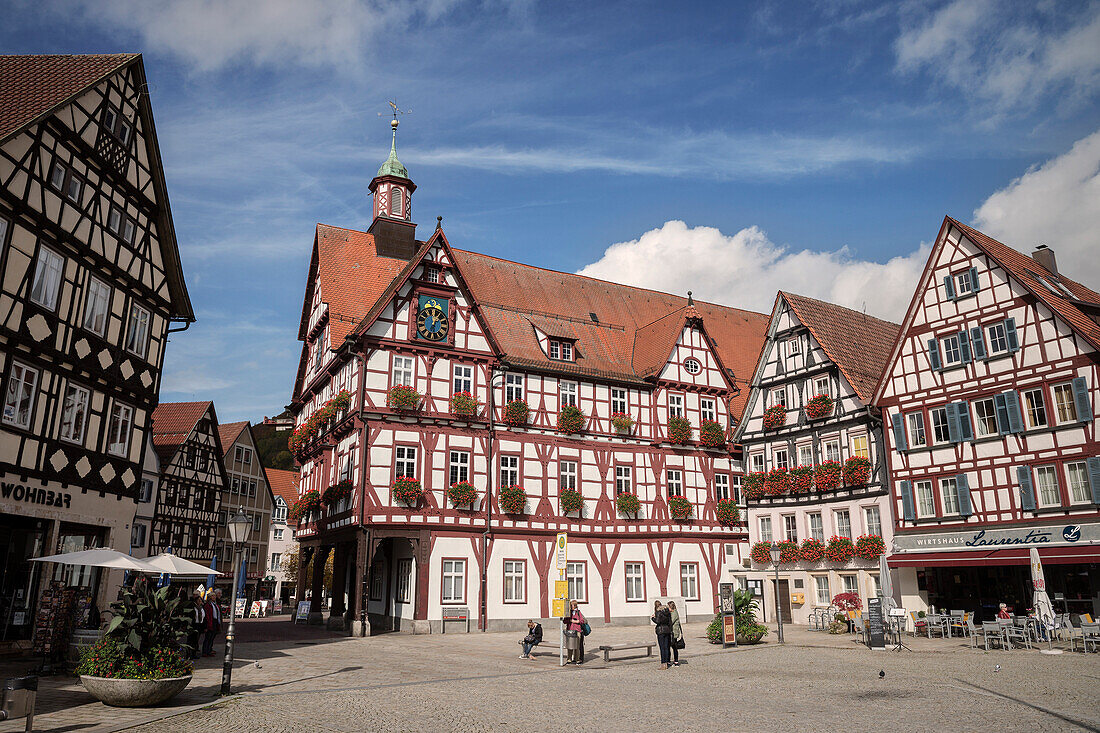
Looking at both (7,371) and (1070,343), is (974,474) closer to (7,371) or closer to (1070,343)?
(1070,343)

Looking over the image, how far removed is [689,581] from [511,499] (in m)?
10.3

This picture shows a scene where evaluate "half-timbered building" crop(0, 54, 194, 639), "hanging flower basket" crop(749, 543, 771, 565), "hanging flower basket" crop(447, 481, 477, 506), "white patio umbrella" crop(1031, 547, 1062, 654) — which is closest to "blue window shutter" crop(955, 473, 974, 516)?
"white patio umbrella" crop(1031, 547, 1062, 654)

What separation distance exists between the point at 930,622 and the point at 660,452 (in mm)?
14645

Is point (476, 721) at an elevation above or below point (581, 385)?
below

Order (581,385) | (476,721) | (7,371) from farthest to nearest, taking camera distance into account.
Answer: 1. (581,385)
2. (7,371)
3. (476,721)

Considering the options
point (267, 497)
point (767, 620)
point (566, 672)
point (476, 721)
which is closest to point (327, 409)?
point (566, 672)

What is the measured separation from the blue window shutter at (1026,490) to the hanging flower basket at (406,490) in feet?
69.7

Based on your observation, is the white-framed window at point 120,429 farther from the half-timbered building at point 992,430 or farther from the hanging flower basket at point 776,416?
the half-timbered building at point 992,430

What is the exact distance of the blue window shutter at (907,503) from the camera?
3011 cm

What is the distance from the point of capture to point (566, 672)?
61.7ft

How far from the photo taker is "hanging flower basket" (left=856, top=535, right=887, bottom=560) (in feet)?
101

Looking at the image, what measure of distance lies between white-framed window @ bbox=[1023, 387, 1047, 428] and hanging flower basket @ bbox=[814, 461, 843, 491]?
7468 millimetres

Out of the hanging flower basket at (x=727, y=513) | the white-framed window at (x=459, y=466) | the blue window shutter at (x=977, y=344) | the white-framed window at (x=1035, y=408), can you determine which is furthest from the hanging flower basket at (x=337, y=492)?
the white-framed window at (x=1035, y=408)

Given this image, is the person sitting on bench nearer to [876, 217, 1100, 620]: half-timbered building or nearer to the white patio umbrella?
the white patio umbrella
